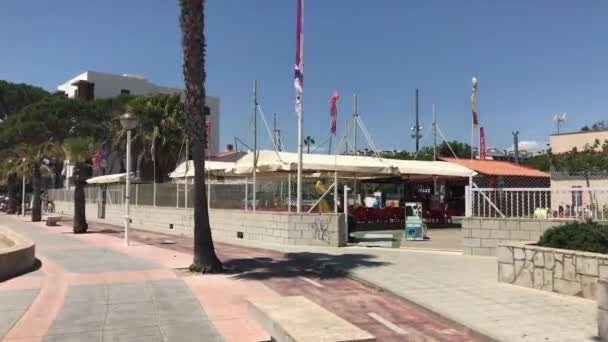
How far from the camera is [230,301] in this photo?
891 cm

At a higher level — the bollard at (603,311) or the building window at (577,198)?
the building window at (577,198)

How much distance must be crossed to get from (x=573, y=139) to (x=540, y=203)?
3006 cm

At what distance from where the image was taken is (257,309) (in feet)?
22.6

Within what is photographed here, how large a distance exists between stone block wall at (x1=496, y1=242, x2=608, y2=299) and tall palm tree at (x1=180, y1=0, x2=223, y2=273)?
5.68 metres

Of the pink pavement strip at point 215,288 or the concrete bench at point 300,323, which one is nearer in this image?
the concrete bench at point 300,323

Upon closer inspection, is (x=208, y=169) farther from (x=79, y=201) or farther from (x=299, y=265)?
(x=299, y=265)

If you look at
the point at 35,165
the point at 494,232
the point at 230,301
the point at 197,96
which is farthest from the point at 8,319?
the point at 35,165

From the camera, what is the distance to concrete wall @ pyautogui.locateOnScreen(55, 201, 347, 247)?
16.6m

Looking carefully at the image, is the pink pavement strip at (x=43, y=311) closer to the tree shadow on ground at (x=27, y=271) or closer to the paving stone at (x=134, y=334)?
the tree shadow on ground at (x=27, y=271)

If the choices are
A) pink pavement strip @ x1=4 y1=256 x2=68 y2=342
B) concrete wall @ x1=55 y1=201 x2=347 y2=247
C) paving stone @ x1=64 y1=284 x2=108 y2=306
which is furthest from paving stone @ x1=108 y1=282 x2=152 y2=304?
concrete wall @ x1=55 y1=201 x2=347 y2=247

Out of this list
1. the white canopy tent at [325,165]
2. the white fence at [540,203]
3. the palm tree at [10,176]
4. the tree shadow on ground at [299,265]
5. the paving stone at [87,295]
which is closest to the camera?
the paving stone at [87,295]

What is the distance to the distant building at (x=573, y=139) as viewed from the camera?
37.8 meters

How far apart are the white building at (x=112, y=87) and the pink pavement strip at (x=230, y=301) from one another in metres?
59.3

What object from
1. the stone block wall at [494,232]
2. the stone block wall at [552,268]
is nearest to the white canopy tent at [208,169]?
the stone block wall at [494,232]
